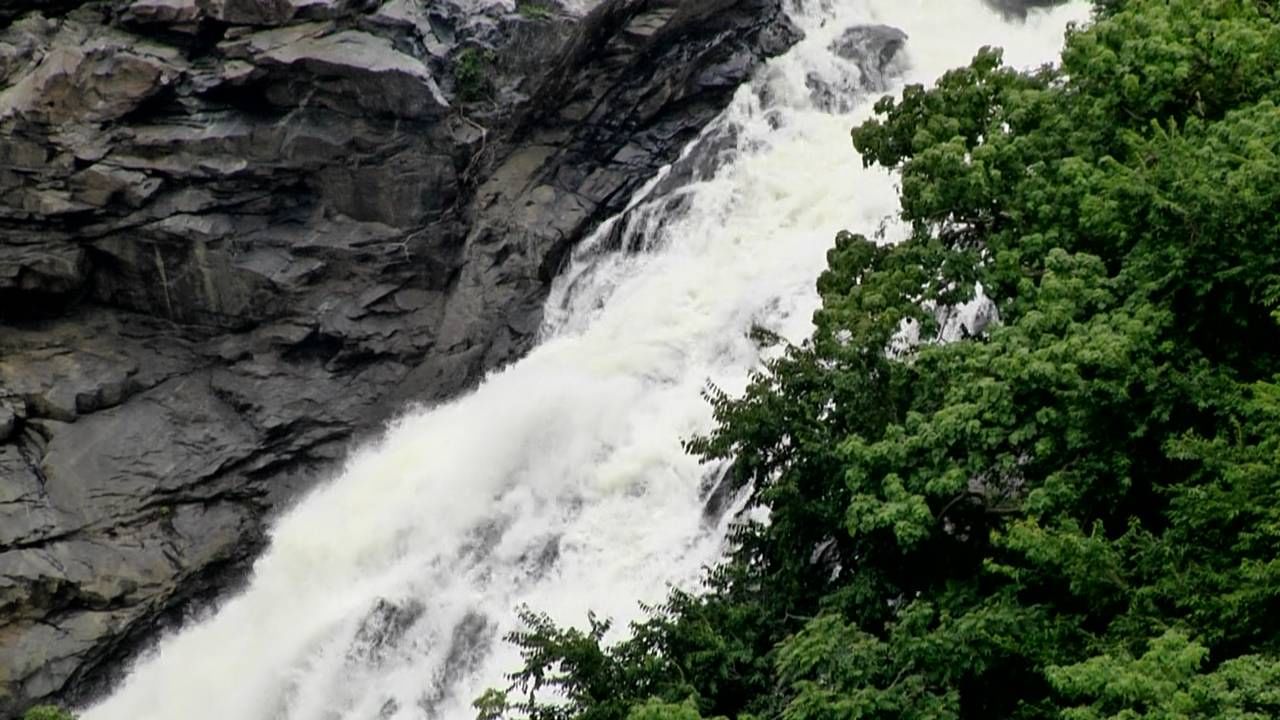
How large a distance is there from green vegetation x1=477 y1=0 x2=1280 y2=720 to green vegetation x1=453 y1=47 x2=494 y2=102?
11926mm

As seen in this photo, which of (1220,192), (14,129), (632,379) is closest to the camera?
(1220,192)

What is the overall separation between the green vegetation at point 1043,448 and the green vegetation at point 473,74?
1193 centimetres

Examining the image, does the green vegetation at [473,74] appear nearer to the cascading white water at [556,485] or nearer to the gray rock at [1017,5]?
the cascading white water at [556,485]

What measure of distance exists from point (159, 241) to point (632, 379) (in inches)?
360

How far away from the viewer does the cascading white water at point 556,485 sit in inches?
774

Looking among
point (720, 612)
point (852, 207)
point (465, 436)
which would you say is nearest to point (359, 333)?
point (465, 436)

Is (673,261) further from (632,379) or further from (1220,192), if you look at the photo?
(1220,192)

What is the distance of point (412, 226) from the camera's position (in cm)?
2556

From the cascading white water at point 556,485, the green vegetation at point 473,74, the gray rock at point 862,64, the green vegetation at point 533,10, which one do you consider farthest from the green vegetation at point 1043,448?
the green vegetation at point 473,74

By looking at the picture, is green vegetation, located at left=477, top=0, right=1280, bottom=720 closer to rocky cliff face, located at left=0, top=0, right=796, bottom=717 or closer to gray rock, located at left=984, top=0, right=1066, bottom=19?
rocky cliff face, located at left=0, top=0, right=796, bottom=717

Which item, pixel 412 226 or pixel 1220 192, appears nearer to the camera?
pixel 1220 192

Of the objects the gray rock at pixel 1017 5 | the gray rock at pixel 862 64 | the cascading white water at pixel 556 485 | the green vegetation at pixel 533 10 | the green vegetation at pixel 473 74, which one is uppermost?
the gray rock at pixel 1017 5

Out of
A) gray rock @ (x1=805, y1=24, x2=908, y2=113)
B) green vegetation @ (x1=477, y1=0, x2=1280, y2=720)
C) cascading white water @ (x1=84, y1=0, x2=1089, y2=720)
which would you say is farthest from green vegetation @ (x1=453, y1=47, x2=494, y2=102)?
green vegetation @ (x1=477, y1=0, x2=1280, y2=720)

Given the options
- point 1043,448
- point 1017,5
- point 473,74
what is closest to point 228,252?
point 473,74
